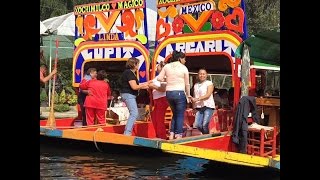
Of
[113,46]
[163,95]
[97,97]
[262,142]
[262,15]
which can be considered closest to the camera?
[262,142]

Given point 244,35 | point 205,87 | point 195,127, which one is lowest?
point 195,127

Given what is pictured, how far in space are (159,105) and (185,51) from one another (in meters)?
1.08

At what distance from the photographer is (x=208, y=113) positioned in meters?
8.46

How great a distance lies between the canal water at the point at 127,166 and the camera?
688 cm

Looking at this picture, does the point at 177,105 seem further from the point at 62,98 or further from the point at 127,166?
the point at 62,98

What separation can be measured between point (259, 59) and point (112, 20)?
3.49m

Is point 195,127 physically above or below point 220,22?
below

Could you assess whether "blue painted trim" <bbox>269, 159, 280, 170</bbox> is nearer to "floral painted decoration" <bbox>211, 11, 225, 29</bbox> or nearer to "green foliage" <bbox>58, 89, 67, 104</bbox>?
"floral painted decoration" <bbox>211, 11, 225, 29</bbox>

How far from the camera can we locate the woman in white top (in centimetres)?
841

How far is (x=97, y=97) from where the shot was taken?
967cm

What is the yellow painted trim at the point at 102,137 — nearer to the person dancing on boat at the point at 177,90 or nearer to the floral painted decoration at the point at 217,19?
the person dancing on boat at the point at 177,90

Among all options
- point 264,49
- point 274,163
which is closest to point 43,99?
point 264,49
